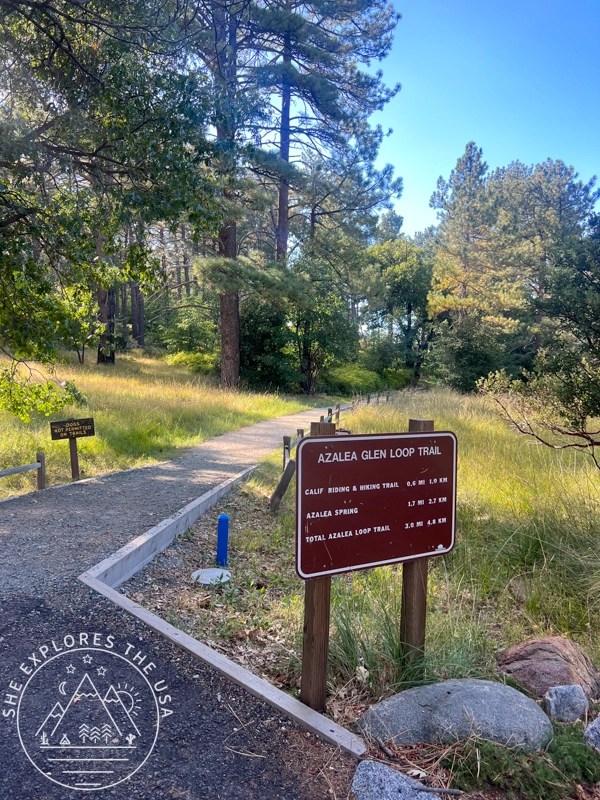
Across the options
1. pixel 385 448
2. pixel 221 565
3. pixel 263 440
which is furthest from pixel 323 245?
pixel 385 448

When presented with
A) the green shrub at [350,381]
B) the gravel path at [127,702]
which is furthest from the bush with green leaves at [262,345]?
the gravel path at [127,702]

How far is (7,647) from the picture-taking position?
129 inches

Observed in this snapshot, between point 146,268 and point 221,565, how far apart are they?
4.20 m

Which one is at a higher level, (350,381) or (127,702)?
(127,702)

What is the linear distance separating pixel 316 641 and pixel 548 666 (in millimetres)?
1422

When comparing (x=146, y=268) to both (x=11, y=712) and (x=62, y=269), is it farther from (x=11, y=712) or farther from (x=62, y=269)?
(x=11, y=712)

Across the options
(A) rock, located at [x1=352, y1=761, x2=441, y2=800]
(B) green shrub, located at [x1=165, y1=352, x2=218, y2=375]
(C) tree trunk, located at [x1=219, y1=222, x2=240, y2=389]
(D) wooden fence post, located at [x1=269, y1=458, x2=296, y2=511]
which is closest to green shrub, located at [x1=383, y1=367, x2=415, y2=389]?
(B) green shrub, located at [x1=165, y1=352, x2=218, y2=375]

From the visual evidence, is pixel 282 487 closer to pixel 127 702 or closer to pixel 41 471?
pixel 41 471

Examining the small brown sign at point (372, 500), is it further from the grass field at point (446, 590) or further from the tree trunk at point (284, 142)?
the tree trunk at point (284, 142)

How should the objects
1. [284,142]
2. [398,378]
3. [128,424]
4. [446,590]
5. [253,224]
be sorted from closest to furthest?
1. [446,590]
2. [128,424]
3. [284,142]
4. [253,224]
5. [398,378]

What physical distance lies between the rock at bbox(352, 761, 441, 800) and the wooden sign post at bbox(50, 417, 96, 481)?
22.9ft

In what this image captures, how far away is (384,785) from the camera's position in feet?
7.63

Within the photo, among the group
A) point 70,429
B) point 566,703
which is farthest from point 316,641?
point 70,429

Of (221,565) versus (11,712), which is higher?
(11,712)
